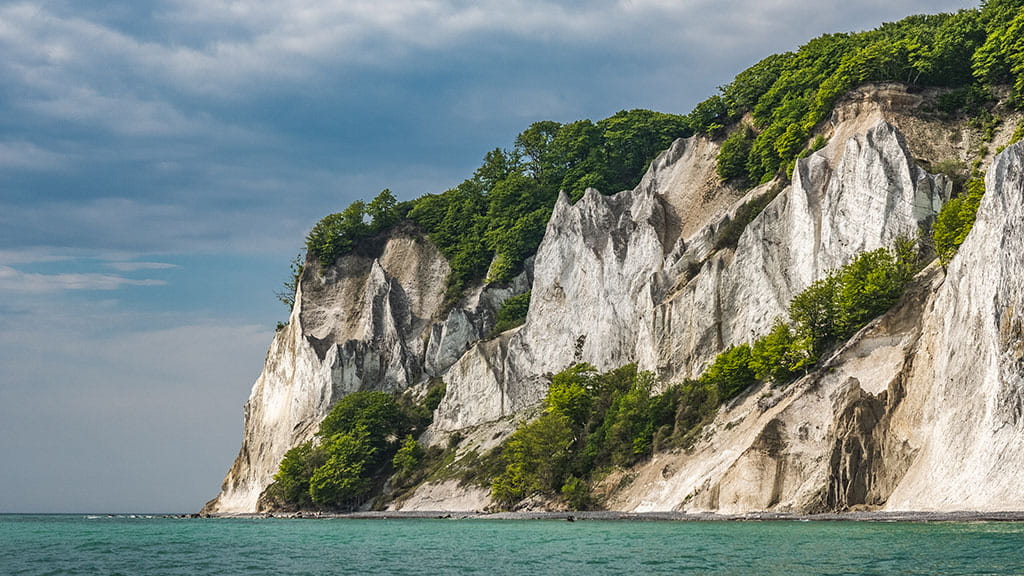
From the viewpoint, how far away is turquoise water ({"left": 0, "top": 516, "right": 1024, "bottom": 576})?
24875 mm

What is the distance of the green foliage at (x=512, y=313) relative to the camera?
8975 centimetres

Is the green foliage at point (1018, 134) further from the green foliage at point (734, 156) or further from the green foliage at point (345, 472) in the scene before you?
the green foliage at point (345, 472)

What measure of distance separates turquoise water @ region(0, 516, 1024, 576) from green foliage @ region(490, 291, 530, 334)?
45033mm

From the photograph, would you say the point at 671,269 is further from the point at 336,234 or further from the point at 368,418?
the point at 336,234

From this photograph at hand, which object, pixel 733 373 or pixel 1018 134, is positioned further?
pixel 1018 134

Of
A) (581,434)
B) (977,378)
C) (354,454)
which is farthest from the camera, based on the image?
(354,454)

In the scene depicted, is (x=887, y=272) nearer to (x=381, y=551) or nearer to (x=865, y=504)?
(x=865, y=504)

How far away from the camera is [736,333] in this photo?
205ft

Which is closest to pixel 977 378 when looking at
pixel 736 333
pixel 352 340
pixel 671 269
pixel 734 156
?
pixel 736 333

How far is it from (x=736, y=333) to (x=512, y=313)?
106 ft

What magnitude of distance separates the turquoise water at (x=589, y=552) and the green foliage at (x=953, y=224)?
1896 centimetres

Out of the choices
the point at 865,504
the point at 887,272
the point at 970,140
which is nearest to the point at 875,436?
the point at 865,504

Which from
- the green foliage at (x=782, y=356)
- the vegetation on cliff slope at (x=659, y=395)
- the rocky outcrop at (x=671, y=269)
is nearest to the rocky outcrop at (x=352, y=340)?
the rocky outcrop at (x=671, y=269)

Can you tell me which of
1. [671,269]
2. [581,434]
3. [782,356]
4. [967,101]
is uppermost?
[967,101]
